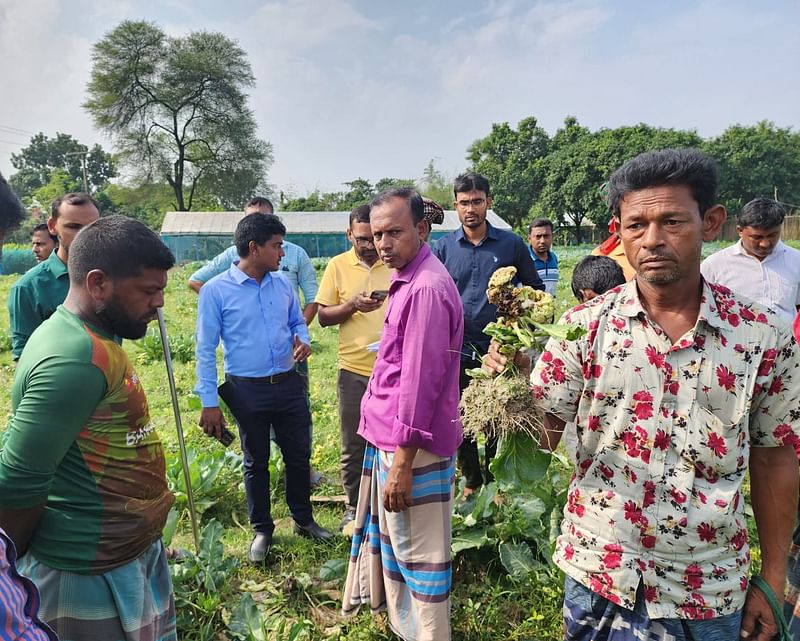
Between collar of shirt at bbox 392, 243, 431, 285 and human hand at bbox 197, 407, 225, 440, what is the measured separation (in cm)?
162

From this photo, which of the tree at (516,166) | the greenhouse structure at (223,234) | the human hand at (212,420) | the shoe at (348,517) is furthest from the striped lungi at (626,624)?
the tree at (516,166)

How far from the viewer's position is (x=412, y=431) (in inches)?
89.3

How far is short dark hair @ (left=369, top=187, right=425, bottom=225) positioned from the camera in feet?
8.35

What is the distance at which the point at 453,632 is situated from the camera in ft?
8.82

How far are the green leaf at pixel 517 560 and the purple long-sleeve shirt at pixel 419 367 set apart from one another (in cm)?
95

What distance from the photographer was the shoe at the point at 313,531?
352 cm

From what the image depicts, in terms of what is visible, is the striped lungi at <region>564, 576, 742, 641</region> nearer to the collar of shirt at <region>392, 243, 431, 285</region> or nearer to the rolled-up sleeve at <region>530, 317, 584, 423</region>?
the rolled-up sleeve at <region>530, 317, 584, 423</region>

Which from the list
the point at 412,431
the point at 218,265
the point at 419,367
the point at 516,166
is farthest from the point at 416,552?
the point at 516,166

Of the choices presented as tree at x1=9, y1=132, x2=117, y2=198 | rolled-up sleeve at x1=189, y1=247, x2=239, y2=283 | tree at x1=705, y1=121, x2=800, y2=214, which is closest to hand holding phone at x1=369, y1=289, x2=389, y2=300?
rolled-up sleeve at x1=189, y1=247, x2=239, y2=283

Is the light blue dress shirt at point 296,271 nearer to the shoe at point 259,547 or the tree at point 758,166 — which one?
the shoe at point 259,547

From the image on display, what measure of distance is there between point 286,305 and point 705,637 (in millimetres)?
2912

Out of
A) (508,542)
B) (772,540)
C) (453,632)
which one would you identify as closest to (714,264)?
(508,542)

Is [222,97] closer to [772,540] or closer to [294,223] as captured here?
[294,223]

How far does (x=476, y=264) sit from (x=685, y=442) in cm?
276
